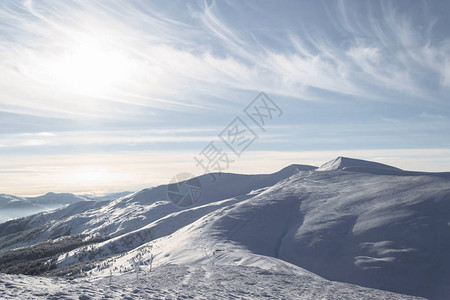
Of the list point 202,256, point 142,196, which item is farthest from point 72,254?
point 142,196

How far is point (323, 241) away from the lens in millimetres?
33688

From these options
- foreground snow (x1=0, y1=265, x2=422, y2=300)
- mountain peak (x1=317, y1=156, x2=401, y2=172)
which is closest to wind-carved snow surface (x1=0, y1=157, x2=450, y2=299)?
foreground snow (x1=0, y1=265, x2=422, y2=300)

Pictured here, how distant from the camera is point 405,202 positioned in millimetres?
38781

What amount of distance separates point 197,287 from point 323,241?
20281 millimetres

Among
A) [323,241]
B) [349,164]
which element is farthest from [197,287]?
[349,164]

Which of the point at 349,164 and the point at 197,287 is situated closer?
the point at 197,287

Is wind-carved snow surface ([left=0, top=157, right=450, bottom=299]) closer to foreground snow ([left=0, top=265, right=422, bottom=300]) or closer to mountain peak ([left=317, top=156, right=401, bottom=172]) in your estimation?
foreground snow ([left=0, top=265, right=422, bottom=300])

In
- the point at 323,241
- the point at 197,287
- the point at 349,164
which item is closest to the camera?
the point at 197,287

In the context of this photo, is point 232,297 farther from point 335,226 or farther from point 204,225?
point 204,225

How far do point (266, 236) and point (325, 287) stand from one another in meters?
17.9

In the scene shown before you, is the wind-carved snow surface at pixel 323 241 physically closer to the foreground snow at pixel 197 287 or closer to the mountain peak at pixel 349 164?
the foreground snow at pixel 197 287

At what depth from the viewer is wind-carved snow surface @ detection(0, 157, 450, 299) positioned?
2483 centimetres

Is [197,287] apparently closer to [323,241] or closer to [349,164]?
[323,241]

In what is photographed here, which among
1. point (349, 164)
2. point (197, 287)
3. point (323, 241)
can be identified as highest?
point (349, 164)
